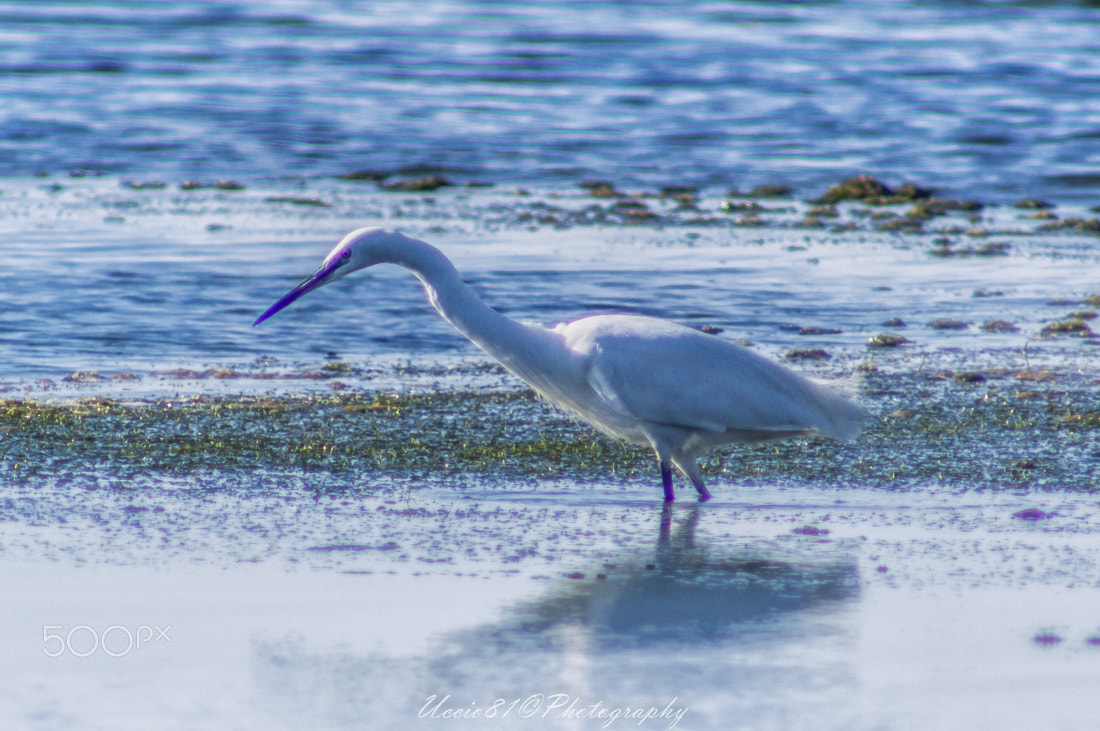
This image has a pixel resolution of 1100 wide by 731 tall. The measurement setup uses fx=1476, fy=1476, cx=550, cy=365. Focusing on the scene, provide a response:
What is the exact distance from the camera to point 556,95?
776 inches

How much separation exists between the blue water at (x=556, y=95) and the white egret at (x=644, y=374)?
8.76 metres

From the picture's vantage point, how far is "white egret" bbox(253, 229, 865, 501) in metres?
4.57

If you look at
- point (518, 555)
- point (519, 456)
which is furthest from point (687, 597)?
point (519, 456)

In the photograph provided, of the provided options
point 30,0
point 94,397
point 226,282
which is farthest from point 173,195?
point 30,0

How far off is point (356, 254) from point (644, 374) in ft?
3.25

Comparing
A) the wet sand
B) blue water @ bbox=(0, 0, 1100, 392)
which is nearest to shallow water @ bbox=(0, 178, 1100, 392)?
blue water @ bbox=(0, 0, 1100, 392)

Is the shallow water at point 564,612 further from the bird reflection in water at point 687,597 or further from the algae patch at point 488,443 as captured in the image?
the algae patch at point 488,443

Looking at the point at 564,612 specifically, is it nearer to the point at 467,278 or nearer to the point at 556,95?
the point at 467,278

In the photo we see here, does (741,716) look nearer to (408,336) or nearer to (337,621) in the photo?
(337,621)

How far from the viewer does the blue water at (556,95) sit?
14.6m

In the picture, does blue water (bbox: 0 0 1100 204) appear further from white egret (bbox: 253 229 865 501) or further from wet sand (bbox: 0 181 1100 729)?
white egret (bbox: 253 229 865 501)

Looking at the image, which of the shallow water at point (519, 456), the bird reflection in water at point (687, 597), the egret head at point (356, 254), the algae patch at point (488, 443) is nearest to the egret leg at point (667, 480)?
the shallow water at point (519, 456)

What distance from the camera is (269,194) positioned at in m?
12.7

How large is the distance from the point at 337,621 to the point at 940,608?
1.41 metres
